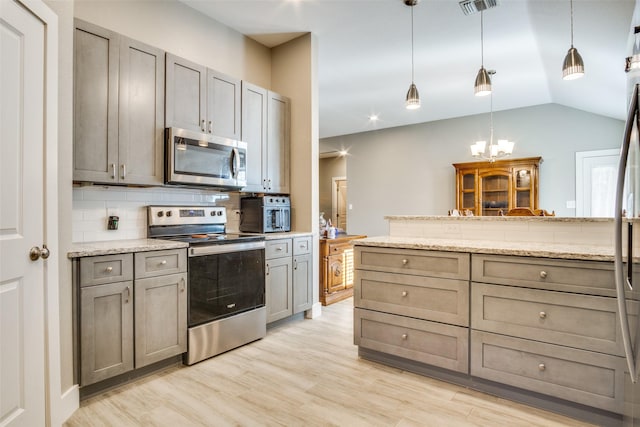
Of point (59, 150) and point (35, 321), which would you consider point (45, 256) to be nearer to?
point (35, 321)

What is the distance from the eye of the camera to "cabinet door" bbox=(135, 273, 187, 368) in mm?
2281

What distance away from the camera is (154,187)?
9.59ft

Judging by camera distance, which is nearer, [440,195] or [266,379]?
[266,379]

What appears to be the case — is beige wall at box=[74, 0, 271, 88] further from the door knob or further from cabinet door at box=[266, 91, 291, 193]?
the door knob

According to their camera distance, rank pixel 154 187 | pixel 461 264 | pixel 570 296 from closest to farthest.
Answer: pixel 570 296 → pixel 461 264 → pixel 154 187

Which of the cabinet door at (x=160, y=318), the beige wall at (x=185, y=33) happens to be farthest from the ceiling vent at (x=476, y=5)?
the cabinet door at (x=160, y=318)

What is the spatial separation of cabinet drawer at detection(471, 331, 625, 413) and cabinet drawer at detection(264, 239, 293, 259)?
5.91 feet

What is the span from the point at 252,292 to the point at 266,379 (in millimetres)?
825

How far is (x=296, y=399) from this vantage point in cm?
211

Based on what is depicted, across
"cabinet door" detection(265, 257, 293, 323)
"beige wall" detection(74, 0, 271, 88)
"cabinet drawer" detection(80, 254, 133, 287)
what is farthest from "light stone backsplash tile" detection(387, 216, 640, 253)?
"beige wall" detection(74, 0, 271, 88)

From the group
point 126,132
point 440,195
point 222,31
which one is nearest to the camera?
point 126,132

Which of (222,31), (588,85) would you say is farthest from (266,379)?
(588,85)

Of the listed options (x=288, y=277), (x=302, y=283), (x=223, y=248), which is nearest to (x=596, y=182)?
(x=302, y=283)

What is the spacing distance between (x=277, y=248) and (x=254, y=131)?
1.20m
